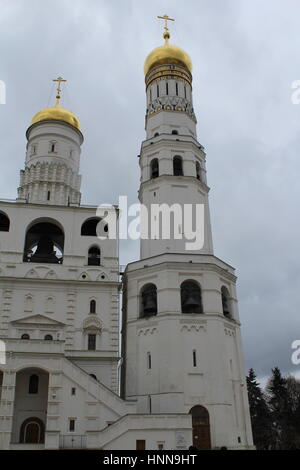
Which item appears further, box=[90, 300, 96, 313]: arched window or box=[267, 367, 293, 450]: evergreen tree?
box=[267, 367, 293, 450]: evergreen tree

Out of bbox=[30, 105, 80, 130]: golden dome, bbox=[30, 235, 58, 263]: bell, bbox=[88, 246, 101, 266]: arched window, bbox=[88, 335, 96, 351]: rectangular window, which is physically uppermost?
bbox=[30, 105, 80, 130]: golden dome

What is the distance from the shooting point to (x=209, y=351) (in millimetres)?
27875

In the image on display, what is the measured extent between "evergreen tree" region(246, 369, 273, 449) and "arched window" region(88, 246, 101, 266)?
1159 inches

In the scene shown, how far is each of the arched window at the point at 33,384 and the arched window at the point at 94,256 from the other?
8.95m

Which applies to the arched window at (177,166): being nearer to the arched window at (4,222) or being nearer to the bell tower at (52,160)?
the bell tower at (52,160)

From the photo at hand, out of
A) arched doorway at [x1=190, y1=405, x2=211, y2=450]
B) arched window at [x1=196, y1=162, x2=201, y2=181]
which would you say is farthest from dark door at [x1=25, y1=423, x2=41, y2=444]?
arched window at [x1=196, y1=162, x2=201, y2=181]

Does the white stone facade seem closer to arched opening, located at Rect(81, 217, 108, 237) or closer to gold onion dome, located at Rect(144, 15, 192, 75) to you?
arched opening, located at Rect(81, 217, 108, 237)

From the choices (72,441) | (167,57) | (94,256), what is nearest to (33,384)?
(72,441)

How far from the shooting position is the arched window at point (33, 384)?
26.6 meters

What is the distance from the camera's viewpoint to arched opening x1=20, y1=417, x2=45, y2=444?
25516 mm

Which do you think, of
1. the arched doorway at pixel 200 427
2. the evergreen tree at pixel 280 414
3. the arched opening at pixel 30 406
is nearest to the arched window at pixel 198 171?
the arched doorway at pixel 200 427

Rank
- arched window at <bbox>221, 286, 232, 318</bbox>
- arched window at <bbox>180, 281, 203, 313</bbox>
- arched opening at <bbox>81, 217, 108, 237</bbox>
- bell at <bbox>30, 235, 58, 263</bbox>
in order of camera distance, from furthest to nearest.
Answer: bell at <bbox>30, 235, 58, 263</bbox> < arched opening at <bbox>81, 217, 108, 237</bbox> < arched window at <bbox>221, 286, 232, 318</bbox> < arched window at <bbox>180, 281, 203, 313</bbox>

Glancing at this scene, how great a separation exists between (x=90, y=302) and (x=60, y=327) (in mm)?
2740
